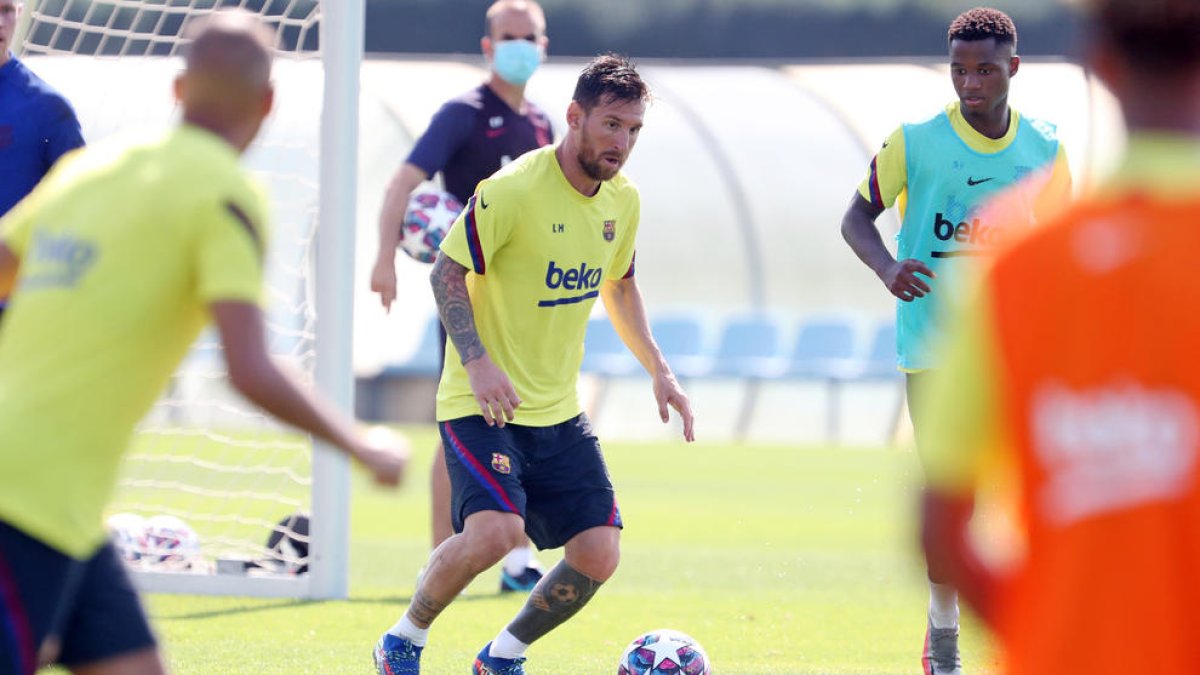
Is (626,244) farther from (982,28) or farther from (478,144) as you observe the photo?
(478,144)

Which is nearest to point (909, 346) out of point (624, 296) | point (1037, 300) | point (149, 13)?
point (624, 296)

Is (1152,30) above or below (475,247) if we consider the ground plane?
above

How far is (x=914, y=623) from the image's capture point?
8.98m

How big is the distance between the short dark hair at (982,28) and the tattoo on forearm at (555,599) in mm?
2341

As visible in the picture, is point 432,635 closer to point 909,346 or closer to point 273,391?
point 909,346

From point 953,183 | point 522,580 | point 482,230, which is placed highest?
point 953,183

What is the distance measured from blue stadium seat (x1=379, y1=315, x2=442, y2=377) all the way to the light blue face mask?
677 inches

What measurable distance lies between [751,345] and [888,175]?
2030 centimetres

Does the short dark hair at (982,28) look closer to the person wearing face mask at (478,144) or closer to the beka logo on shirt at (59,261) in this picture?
the person wearing face mask at (478,144)

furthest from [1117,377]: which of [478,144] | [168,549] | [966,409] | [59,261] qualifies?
[168,549]

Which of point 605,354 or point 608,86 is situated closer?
point 608,86

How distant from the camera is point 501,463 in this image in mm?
6301

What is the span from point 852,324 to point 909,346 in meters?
20.4

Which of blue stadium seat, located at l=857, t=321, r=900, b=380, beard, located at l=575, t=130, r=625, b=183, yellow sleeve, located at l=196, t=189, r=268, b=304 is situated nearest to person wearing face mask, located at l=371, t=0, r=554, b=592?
beard, located at l=575, t=130, r=625, b=183
